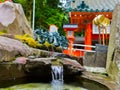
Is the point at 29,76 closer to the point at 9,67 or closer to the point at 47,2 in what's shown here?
the point at 9,67

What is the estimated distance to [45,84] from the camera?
5.98 m

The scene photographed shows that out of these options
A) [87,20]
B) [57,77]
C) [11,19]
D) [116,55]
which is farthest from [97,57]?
[87,20]

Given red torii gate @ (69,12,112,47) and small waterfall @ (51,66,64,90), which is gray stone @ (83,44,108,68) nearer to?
small waterfall @ (51,66,64,90)

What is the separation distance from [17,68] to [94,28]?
29.0 feet

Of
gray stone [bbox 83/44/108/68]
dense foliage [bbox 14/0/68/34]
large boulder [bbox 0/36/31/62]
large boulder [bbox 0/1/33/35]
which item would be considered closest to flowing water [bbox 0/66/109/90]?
large boulder [bbox 0/36/31/62]

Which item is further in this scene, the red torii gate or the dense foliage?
the dense foliage

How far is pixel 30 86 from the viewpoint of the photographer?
18.7ft

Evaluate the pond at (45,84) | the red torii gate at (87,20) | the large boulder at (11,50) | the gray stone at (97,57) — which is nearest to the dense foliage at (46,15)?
the red torii gate at (87,20)

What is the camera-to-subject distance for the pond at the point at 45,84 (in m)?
5.62

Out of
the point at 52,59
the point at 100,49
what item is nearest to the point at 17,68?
the point at 52,59

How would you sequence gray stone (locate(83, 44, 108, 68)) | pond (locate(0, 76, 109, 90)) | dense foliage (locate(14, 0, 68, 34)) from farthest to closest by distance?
dense foliage (locate(14, 0, 68, 34)), gray stone (locate(83, 44, 108, 68)), pond (locate(0, 76, 109, 90))

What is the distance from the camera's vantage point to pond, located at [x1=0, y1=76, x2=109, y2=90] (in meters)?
5.62

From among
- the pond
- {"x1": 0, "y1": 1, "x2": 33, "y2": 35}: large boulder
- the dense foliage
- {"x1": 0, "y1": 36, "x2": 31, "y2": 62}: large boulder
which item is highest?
the dense foliage

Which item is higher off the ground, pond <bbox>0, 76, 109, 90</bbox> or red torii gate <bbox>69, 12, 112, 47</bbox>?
red torii gate <bbox>69, 12, 112, 47</bbox>
